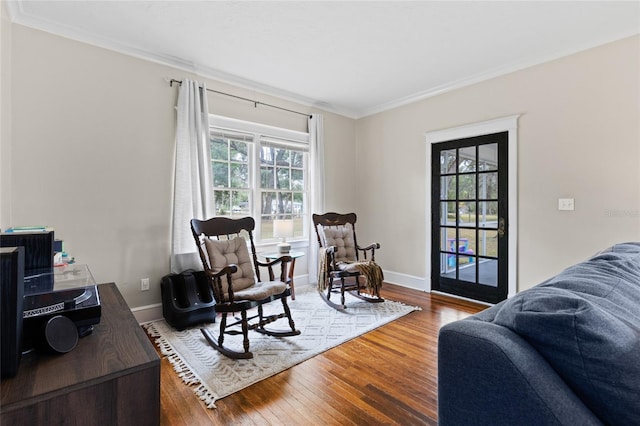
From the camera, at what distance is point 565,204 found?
311 cm

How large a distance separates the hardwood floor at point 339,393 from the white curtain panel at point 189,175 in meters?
1.18

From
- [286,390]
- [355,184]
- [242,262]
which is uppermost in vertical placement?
[355,184]

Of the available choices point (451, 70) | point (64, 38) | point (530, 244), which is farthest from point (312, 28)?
point (530, 244)

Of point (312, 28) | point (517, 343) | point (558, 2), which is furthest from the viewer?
point (312, 28)

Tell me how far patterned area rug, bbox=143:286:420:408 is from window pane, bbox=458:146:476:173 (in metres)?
1.75

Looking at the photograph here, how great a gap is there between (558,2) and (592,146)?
1327mm

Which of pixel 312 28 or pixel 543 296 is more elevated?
pixel 312 28

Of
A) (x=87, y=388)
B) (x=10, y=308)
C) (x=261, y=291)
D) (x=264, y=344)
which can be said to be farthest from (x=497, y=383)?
(x=264, y=344)

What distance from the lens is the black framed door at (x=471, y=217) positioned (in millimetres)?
3580

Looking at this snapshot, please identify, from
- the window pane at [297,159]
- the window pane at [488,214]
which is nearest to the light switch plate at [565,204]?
the window pane at [488,214]

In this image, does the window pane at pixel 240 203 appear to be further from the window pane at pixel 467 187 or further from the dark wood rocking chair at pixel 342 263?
the window pane at pixel 467 187

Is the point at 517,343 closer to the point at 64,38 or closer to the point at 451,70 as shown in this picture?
the point at 451,70

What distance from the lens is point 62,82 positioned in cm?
270

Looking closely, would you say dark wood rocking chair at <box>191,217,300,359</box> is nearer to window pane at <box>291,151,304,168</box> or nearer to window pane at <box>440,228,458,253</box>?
window pane at <box>291,151,304,168</box>
